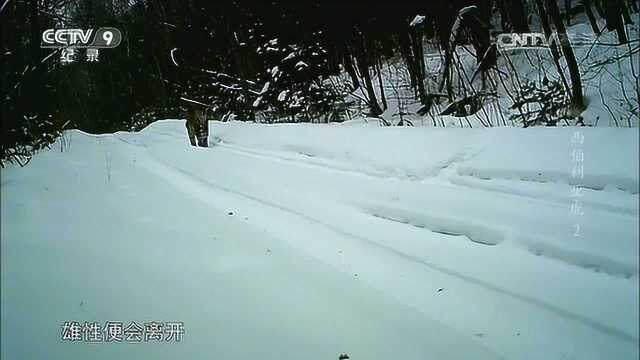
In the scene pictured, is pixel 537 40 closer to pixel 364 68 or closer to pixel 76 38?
pixel 76 38

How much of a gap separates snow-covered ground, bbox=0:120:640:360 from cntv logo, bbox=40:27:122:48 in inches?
5.4

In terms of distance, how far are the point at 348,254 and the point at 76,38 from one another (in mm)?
487

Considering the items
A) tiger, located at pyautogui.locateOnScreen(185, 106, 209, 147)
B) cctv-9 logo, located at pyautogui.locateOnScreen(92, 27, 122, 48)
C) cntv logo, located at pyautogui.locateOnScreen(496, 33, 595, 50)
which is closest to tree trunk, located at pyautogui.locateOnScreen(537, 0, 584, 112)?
cntv logo, located at pyautogui.locateOnScreen(496, 33, 595, 50)

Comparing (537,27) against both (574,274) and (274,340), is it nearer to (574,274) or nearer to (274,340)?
(574,274)

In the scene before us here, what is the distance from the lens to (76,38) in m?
0.58

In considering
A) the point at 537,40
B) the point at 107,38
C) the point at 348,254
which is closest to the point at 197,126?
the point at 107,38

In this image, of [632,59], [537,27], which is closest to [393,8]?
[537,27]

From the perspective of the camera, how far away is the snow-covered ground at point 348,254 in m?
0.44

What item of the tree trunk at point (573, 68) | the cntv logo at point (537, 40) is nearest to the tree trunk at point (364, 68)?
the cntv logo at point (537, 40)

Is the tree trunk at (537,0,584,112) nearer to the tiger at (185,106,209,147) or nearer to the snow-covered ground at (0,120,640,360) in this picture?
the snow-covered ground at (0,120,640,360)

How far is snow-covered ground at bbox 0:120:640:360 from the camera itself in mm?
437

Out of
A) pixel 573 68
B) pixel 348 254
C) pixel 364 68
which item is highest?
pixel 364 68

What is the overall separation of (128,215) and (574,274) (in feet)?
1.95

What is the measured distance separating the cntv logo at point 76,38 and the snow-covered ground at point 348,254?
0.45 ft
